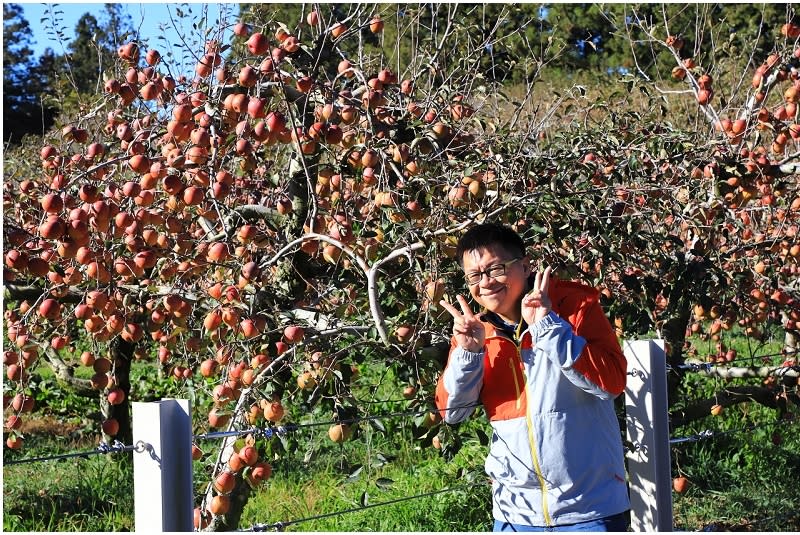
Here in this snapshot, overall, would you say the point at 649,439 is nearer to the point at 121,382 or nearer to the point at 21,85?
the point at 121,382

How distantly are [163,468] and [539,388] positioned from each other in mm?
798

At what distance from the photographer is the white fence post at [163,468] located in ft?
5.90

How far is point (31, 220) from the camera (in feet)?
12.2

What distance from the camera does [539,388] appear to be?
1944 mm

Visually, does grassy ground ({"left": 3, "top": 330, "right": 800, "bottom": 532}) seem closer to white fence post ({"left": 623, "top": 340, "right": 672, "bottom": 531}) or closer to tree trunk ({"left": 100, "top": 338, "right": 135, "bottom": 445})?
tree trunk ({"left": 100, "top": 338, "right": 135, "bottom": 445})

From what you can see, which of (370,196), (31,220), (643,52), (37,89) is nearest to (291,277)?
(370,196)

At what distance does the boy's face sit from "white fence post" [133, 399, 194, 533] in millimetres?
692

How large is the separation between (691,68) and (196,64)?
2129 millimetres

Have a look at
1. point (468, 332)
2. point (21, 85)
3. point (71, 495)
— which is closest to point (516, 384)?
point (468, 332)

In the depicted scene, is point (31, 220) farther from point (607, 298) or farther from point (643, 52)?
point (643, 52)

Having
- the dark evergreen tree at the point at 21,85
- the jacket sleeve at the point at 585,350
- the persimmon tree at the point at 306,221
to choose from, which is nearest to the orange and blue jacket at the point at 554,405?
the jacket sleeve at the point at 585,350

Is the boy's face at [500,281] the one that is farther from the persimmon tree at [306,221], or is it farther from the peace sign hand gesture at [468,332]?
the persimmon tree at [306,221]

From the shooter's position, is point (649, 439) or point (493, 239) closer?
point (493, 239)

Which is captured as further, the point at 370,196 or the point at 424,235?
the point at 370,196
